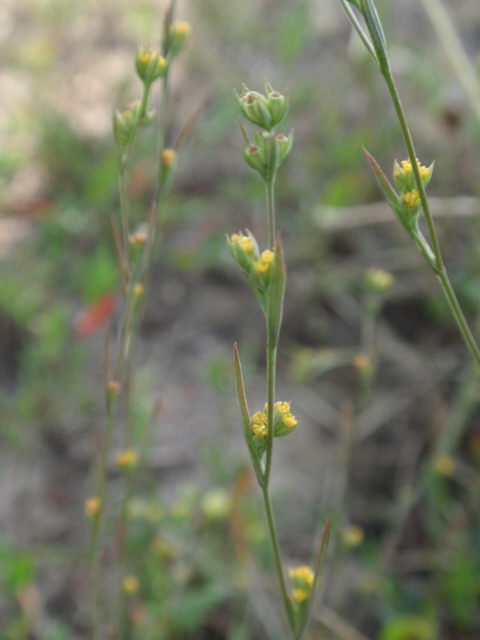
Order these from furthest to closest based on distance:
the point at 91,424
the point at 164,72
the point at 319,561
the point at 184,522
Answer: the point at 91,424 → the point at 184,522 → the point at 164,72 → the point at 319,561

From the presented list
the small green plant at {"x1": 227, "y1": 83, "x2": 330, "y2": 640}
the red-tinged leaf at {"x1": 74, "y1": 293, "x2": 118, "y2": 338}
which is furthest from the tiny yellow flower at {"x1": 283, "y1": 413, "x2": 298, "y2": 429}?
the red-tinged leaf at {"x1": 74, "y1": 293, "x2": 118, "y2": 338}

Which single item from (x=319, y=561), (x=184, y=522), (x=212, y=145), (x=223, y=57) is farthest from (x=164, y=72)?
(x=223, y=57)

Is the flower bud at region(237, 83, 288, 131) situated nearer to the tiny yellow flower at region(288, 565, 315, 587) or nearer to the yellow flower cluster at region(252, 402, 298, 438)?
the yellow flower cluster at region(252, 402, 298, 438)

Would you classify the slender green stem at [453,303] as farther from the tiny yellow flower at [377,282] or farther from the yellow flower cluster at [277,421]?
the tiny yellow flower at [377,282]

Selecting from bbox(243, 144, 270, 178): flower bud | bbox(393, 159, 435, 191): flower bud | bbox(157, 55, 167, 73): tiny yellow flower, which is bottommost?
bbox(393, 159, 435, 191): flower bud

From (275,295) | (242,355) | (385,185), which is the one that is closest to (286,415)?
(275,295)

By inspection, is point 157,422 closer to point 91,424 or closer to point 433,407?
point 91,424
